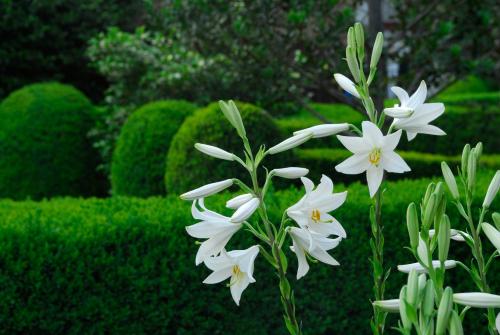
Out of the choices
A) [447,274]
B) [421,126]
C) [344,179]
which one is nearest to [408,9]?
[344,179]

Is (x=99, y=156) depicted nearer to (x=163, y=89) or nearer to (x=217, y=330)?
(x=163, y=89)

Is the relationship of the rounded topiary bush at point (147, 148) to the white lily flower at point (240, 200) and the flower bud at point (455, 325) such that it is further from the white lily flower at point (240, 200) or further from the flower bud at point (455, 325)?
the flower bud at point (455, 325)

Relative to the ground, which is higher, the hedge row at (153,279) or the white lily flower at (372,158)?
the white lily flower at (372,158)

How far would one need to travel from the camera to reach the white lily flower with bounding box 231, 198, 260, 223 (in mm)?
1617

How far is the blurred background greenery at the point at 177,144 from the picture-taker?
424 cm

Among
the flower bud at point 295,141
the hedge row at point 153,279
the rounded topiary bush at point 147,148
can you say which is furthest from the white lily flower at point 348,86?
the rounded topiary bush at point 147,148

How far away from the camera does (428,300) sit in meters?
1.22

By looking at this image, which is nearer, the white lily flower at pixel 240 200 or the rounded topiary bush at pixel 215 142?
the white lily flower at pixel 240 200

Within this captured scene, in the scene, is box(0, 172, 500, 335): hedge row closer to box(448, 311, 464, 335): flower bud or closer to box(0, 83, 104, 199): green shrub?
box(448, 311, 464, 335): flower bud

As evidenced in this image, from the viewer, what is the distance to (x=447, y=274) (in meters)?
4.64

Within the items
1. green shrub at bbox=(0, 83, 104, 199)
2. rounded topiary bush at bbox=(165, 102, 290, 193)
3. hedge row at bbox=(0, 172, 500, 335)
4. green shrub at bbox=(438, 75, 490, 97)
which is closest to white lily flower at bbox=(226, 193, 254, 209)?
hedge row at bbox=(0, 172, 500, 335)

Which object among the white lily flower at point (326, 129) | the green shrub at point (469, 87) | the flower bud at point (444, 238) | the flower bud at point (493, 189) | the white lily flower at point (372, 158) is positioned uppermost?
the green shrub at point (469, 87)

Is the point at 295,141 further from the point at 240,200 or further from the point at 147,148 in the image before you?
the point at 147,148

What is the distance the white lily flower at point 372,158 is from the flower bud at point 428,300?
1.62 ft
